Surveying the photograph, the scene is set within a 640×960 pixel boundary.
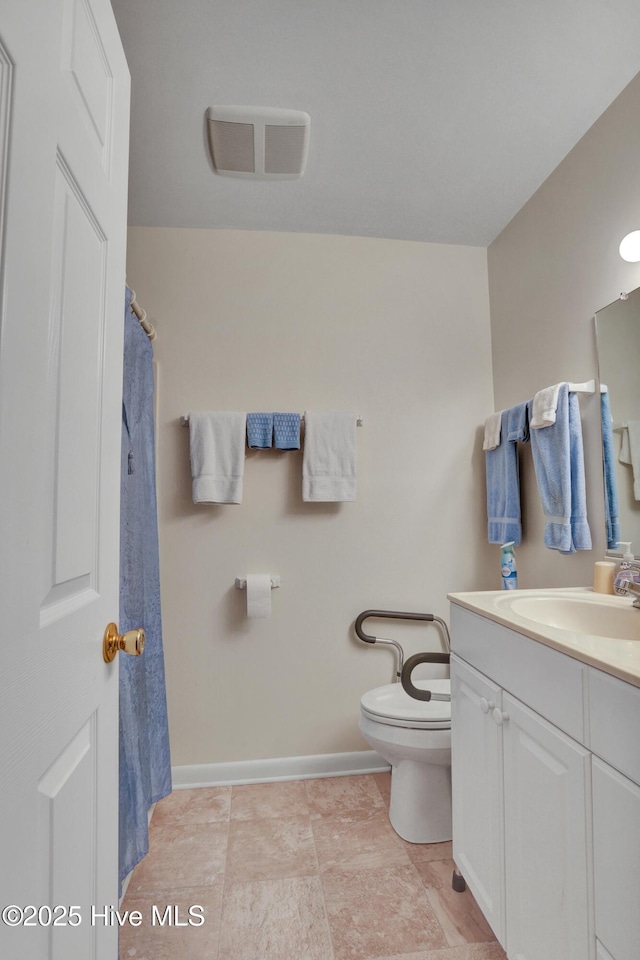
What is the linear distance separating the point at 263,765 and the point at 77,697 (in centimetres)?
171

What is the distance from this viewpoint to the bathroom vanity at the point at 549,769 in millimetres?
787

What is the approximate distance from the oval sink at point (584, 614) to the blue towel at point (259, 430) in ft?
3.74

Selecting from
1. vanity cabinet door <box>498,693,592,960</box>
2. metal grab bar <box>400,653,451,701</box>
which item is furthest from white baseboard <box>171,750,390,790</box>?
vanity cabinet door <box>498,693,592,960</box>

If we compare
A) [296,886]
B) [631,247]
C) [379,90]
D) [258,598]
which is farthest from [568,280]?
[296,886]

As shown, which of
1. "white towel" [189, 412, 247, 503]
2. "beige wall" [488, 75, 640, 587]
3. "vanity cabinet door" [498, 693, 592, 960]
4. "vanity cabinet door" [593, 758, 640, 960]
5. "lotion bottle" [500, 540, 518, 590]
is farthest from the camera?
"white towel" [189, 412, 247, 503]

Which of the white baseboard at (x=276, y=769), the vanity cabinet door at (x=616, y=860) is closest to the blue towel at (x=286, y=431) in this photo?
the white baseboard at (x=276, y=769)

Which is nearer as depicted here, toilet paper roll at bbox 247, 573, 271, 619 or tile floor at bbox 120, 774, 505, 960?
tile floor at bbox 120, 774, 505, 960

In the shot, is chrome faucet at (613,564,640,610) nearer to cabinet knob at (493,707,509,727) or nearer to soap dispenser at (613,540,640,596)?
soap dispenser at (613,540,640,596)

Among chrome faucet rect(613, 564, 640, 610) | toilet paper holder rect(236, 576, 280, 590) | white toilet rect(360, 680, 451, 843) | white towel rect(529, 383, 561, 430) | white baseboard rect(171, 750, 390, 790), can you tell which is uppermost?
white towel rect(529, 383, 561, 430)

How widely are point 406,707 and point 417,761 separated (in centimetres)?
18

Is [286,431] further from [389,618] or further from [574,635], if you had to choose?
[574,635]

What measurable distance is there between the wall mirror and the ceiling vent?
1.13 metres

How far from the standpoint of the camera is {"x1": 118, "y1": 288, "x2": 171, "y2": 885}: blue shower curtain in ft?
4.72

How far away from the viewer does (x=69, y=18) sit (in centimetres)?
66
